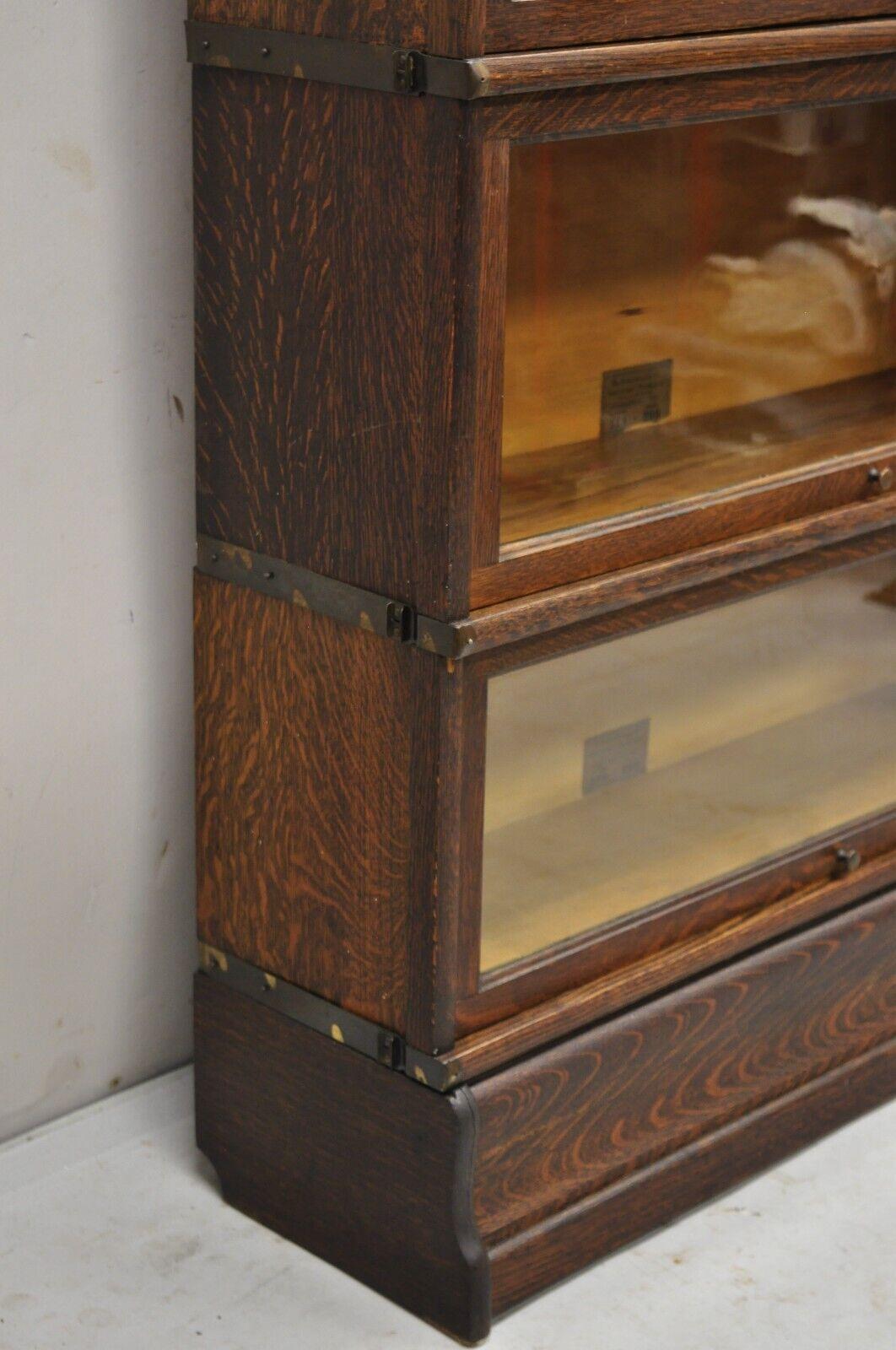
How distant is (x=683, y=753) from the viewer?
1827 millimetres

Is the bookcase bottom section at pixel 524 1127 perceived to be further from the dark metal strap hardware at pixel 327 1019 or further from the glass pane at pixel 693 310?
the glass pane at pixel 693 310

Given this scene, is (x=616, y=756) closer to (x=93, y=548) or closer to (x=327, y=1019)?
(x=327, y=1019)

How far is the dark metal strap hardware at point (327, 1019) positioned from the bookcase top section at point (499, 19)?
0.77m

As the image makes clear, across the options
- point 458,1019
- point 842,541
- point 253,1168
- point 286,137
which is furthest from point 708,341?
point 253,1168

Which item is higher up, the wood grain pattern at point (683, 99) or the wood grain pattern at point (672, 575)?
the wood grain pattern at point (683, 99)

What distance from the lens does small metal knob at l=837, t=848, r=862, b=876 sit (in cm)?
188

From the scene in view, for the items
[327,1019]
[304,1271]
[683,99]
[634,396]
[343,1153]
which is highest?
[683,99]

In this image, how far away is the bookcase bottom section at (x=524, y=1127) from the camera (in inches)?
63.0

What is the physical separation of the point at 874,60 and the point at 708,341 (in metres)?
0.28

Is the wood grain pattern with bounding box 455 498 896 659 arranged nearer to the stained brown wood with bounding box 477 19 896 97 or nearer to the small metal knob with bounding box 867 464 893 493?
the small metal knob with bounding box 867 464 893 493

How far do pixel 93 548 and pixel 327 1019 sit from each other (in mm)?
455

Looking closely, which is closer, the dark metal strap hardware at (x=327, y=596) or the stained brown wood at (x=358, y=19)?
the stained brown wood at (x=358, y=19)

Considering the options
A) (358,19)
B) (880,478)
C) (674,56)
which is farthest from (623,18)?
(880,478)

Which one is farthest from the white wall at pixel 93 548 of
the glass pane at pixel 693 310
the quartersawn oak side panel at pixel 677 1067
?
the quartersawn oak side panel at pixel 677 1067
